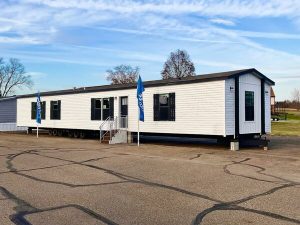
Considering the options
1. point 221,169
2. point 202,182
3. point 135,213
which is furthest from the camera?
point 221,169

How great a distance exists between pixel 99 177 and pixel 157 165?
3.05 metres

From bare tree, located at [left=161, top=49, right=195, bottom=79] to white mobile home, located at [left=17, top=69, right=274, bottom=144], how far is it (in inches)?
1875

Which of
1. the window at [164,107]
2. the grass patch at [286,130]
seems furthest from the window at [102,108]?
the grass patch at [286,130]

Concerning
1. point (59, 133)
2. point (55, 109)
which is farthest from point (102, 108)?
point (59, 133)

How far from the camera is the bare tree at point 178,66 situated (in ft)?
242

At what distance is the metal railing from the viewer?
926 inches

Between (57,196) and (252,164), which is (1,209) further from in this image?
(252,164)

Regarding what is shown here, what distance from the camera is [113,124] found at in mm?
24078

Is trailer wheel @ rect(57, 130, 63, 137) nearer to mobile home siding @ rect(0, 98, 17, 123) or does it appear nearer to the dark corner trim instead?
mobile home siding @ rect(0, 98, 17, 123)

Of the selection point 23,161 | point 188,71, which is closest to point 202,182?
point 23,161

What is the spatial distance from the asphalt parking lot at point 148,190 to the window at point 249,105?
5262 mm

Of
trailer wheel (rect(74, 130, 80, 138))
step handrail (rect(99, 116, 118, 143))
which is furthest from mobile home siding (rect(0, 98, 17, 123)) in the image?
step handrail (rect(99, 116, 118, 143))

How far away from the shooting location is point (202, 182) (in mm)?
9789

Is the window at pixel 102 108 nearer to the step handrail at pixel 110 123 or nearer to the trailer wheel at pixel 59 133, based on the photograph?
the step handrail at pixel 110 123
